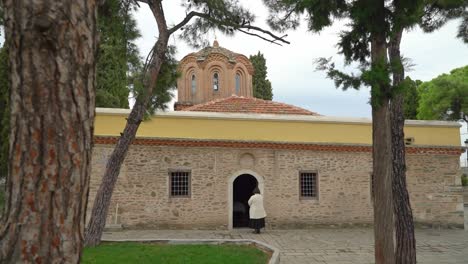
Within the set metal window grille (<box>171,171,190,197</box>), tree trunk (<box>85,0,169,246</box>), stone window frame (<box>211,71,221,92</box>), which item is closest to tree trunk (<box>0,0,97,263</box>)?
tree trunk (<box>85,0,169,246</box>)

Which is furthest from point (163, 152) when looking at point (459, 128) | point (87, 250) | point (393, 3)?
point (459, 128)

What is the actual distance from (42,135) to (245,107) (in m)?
15.5

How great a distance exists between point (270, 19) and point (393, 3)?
4333mm

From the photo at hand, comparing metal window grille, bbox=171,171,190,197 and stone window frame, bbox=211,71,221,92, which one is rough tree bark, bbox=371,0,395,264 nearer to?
metal window grille, bbox=171,171,190,197

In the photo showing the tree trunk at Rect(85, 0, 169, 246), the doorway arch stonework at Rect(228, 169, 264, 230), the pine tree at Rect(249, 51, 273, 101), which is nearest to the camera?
the tree trunk at Rect(85, 0, 169, 246)

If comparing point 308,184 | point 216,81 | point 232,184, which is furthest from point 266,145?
point 216,81

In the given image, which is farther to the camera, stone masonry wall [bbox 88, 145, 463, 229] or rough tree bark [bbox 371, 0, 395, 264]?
stone masonry wall [bbox 88, 145, 463, 229]

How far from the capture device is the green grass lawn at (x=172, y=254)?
25.8 feet

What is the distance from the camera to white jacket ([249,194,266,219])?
13562 millimetres

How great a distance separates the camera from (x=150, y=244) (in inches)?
390

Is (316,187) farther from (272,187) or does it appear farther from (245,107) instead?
(245,107)

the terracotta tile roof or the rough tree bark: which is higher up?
the terracotta tile roof

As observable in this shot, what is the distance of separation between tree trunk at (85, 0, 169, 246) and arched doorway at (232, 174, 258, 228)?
6.48 metres

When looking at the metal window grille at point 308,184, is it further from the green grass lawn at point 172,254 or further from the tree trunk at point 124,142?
the tree trunk at point 124,142
